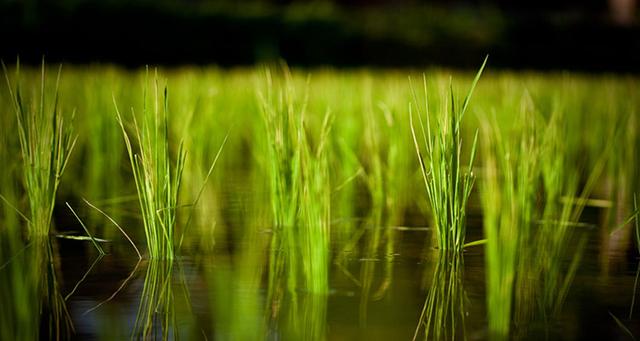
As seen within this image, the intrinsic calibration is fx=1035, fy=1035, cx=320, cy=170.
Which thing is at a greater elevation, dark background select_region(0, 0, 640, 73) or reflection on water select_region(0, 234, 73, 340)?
dark background select_region(0, 0, 640, 73)

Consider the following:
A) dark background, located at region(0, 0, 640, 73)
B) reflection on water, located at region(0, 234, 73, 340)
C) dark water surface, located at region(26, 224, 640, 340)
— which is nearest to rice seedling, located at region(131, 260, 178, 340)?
dark water surface, located at region(26, 224, 640, 340)

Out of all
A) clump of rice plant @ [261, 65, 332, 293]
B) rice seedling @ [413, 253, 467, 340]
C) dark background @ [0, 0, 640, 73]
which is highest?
dark background @ [0, 0, 640, 73]

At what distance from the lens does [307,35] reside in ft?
48.4

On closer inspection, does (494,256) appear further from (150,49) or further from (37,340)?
(150,49)

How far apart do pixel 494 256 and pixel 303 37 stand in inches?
478

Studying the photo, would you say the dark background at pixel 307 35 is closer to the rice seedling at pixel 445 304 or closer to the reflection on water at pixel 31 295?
the reflection on water at pixel 31 295

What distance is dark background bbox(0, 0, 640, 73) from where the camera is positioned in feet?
41.9

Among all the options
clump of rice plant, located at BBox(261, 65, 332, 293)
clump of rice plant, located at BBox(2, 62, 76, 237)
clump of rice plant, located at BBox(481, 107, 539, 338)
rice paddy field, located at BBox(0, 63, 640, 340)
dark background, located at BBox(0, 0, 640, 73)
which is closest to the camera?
rice paddy field, located at BBox(0, 63, 640, 340)

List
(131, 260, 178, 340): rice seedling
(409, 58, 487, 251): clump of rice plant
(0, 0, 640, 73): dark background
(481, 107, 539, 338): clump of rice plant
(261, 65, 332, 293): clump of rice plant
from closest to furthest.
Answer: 1. (131, 260, 178, 340): rice seedling
2. (481, 107, 539, 338): clump of rice plant
3. (261, 65, 332, 293): clump of rice plant
4. (409, 58, 487, 251): clump of rice plant
5. (0, 0, 640, 73): dark background

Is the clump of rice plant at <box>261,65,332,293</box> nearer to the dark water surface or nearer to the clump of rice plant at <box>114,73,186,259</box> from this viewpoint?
the dark water surface

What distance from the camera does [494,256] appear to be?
2.81m

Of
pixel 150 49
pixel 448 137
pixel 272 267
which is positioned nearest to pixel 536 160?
pixel 448 137

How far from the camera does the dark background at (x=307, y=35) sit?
41.9 ft

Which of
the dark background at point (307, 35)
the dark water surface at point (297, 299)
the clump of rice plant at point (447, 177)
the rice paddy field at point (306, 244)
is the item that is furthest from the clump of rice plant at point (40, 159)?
the dark background at point (307, 35)
